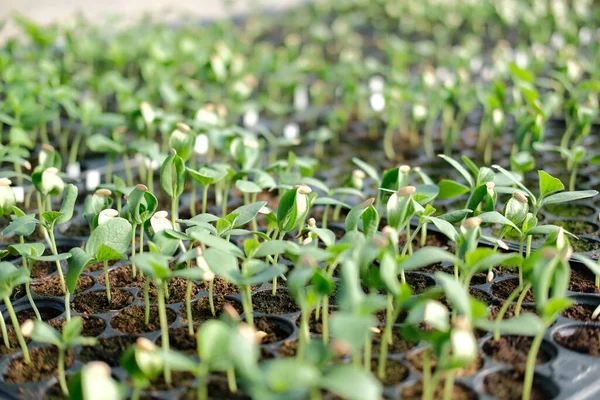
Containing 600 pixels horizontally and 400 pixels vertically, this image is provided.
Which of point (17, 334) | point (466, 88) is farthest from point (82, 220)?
point (466, 88)

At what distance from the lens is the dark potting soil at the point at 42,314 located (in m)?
1.23

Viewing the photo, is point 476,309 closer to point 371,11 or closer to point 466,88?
point 466,88

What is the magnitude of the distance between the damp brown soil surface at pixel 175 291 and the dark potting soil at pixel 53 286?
0.12 metres

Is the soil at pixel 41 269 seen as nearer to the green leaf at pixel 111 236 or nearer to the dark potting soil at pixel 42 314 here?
the dark potting soil at pixel 42 314

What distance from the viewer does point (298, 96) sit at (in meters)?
2.39

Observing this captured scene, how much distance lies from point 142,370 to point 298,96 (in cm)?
166

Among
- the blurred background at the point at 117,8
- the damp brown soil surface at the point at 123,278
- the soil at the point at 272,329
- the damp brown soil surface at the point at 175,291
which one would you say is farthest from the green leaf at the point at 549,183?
the blurred background at the point at 117,8

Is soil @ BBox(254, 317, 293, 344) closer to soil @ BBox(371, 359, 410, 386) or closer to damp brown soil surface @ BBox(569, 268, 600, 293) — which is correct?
soil @ BBox(371, 359, 410, 386)

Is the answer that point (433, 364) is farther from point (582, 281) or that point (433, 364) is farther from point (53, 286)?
point (53, 286)

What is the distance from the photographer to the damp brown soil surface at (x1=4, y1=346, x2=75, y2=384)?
102 cm

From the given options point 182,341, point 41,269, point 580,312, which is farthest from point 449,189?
point 41,269

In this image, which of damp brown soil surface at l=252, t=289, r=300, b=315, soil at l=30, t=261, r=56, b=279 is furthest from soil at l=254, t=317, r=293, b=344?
soil at l=30, t=261, r=56, b=279

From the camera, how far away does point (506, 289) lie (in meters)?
1.27

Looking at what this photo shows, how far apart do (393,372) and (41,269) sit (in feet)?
2.46
